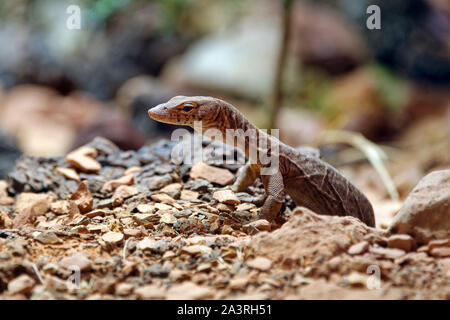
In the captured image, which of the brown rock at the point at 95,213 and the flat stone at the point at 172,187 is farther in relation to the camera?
the flat stone at the point at 172,187

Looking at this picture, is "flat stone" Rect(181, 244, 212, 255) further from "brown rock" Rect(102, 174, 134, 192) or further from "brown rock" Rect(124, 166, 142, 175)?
"brown rock" Rect(124, 166, 142, 175)

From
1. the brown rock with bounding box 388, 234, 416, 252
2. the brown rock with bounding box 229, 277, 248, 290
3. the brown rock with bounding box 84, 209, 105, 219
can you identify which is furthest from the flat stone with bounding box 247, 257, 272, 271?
the brown rock with bounding box 84, 209, 105, 219

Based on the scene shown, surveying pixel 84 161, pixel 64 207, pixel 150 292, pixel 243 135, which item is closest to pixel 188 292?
pixel 150 292

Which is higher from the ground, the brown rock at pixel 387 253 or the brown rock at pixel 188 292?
the brown rock at pixel 387 253

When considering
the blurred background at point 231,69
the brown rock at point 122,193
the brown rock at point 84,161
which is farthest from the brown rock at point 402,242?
the blurred background at point 231,69

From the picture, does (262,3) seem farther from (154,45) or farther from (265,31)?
(154,45)

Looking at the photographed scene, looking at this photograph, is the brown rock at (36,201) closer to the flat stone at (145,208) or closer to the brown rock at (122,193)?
the brown rock at (122,193)

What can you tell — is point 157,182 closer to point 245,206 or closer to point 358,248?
point 245,206
